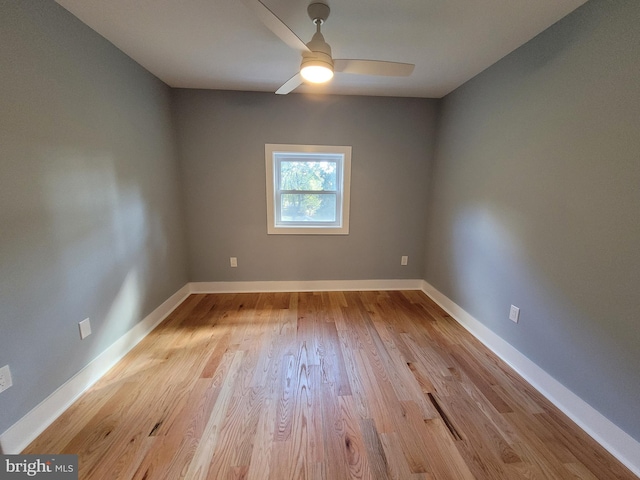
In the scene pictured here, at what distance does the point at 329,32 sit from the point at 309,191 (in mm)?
1676

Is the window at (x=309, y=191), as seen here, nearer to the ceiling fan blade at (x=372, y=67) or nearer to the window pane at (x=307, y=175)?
the window pane at (x=307, y=175)

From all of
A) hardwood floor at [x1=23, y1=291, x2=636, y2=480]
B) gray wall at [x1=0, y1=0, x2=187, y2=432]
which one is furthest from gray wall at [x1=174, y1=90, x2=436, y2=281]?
hardwood floor at [x1=23, y1=291, x2=636, y2=480]

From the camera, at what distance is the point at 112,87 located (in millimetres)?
1896

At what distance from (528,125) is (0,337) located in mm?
3265

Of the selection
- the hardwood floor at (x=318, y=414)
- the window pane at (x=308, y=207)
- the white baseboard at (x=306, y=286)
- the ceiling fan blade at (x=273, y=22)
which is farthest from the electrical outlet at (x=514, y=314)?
the ceiling fan blade at (x=273, y=22)

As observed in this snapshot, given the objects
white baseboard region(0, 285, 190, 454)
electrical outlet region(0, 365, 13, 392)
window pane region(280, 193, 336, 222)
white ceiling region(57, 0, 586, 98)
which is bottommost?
white baseboard region(0, 285, 190, 454)

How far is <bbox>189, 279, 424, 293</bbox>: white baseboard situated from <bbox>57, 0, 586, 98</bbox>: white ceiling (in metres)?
2.27

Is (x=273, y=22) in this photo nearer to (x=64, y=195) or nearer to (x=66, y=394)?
(x=64, y=195)

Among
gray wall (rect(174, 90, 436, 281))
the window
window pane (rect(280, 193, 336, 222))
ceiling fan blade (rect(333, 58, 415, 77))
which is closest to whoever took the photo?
ceiling fan blade (rect(333, 58, 415, 77))

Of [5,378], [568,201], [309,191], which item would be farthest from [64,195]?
[568,201]

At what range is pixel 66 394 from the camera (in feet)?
5.07

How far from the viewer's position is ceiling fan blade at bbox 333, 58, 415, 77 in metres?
1.62

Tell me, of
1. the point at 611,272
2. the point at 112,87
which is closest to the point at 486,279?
the point at 611,272

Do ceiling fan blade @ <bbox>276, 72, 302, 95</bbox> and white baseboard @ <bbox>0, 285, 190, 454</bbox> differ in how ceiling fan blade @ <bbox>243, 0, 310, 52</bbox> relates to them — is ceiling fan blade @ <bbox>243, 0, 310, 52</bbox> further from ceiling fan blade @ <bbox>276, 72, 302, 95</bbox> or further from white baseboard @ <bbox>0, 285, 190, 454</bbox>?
white baseboard @ <bbox>0, 285, 190, 454</bbox>
